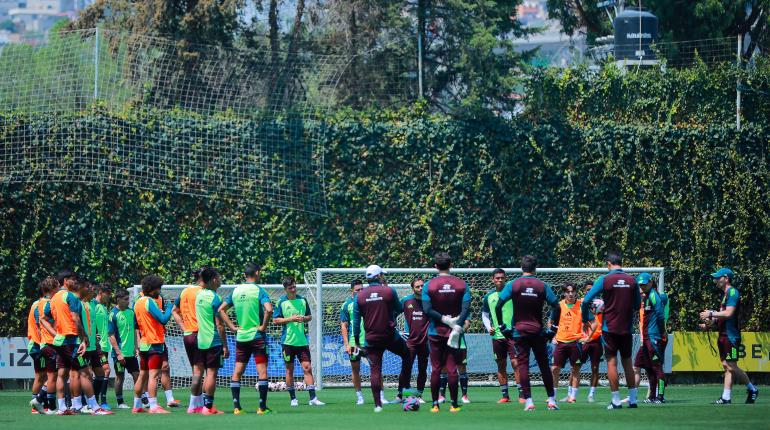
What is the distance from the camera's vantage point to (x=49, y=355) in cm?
1542


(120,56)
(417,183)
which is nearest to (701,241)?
(417,183)

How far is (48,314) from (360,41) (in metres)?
12.9

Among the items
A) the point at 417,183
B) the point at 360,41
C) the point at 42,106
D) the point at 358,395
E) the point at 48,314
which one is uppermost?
the point at 360,41

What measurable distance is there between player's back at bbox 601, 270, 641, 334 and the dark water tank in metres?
12.2

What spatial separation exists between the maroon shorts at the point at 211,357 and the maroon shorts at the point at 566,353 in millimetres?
5455

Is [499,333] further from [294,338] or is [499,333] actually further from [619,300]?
[294,338]

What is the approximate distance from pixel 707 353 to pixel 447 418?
10.7 metres

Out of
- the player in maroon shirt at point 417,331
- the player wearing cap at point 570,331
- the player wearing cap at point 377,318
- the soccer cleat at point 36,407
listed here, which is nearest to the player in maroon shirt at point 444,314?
the player wearing cap at point 377,318

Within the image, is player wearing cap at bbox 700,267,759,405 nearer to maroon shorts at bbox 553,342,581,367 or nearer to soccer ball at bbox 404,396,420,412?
maroon shorts at bbox 553,342,581,367

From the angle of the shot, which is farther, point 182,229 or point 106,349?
point 182,229

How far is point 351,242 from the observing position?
77.9 ft

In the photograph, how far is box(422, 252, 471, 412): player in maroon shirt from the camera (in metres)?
14.6

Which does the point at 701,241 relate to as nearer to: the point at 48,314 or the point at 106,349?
the point at 106,349

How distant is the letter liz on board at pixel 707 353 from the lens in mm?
22875
